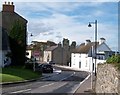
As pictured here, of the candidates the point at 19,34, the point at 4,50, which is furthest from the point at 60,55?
the point at 4,50

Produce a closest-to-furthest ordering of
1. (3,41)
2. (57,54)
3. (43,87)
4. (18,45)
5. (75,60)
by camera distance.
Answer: (43,87)
(3,41)
(18,45)
(75,60)
(57,54)

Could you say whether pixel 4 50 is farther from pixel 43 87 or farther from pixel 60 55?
pixel 60 55

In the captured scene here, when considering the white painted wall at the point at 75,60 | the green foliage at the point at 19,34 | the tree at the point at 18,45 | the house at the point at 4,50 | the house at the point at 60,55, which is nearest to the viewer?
the house at the point at 4,50

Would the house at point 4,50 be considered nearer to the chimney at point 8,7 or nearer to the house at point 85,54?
the chimney at point 8,7

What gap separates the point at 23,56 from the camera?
55062 mm

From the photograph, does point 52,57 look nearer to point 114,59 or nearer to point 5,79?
point 5,79

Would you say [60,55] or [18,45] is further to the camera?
[60,55]

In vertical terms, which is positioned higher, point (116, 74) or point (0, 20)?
point (0, 20)

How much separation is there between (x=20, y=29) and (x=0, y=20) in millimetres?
12977

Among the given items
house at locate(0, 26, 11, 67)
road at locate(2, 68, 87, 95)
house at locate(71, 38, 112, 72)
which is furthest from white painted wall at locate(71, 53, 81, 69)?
road at locate(2, 68, 87, 95)

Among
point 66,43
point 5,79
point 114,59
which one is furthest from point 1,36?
point 66,43

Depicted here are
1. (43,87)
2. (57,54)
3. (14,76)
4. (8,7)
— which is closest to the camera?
(43,87)

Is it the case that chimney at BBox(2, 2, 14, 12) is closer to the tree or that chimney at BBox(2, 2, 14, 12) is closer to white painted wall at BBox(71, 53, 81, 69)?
the tree

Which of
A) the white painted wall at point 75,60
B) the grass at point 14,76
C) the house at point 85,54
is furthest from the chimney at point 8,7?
the white painted wall at point 75,60
